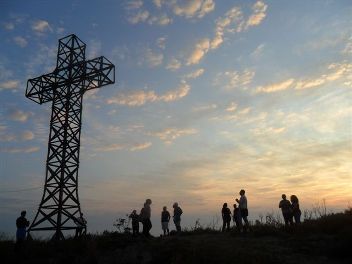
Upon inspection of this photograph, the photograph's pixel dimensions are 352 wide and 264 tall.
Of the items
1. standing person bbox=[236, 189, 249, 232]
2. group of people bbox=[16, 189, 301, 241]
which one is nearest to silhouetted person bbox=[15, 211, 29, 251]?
group of people bbox=[16, 189, 301, 241]

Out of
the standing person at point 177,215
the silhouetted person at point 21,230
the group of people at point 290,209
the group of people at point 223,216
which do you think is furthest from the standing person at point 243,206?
the silhouetted person at point 21,230

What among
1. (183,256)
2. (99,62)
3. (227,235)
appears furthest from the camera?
(99,62)

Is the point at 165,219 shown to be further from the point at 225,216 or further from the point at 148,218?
the point at 225,216

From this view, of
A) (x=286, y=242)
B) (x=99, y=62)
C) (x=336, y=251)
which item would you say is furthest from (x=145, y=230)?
(x=99, y=62)

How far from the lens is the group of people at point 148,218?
1814cm

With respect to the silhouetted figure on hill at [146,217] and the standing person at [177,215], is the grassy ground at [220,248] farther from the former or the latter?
the standing person at [177,215]

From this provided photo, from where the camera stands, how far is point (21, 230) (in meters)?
15.3

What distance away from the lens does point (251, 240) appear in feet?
50.7

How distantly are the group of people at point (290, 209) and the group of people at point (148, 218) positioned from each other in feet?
16.6

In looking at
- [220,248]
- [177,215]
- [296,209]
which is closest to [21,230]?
[177,215]

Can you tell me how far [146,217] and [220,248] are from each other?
5.62 meters

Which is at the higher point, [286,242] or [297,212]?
[297,212]

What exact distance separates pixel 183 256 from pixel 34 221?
1180 cm

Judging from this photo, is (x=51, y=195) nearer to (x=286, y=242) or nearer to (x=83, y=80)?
(x=83, y=80)
